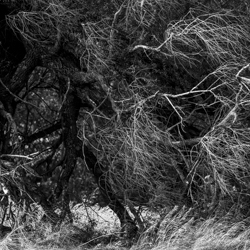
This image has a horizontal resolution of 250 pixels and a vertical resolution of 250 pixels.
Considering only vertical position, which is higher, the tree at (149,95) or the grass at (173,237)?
the tree at (149,95)

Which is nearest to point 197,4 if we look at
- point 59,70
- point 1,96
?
point 59,70

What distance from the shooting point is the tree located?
9.55 meters

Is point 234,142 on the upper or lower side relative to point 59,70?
lower

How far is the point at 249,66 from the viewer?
951cm

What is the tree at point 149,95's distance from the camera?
955cm

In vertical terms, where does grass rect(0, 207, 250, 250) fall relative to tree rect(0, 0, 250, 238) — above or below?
below

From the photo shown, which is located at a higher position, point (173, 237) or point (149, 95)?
point (149, 95)

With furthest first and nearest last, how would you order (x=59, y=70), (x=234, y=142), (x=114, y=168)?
(x=59, y=70) → (x=114, y=168) → (x=234, y=142)

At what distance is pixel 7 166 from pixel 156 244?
2372 millimetres

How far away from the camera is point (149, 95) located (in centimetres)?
1009

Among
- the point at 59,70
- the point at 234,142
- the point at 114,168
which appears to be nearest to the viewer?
the point at 234,142

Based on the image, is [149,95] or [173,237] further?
[149,95]

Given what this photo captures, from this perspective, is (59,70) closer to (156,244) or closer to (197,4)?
(197,4)

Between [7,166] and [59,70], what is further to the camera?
[59,70]
